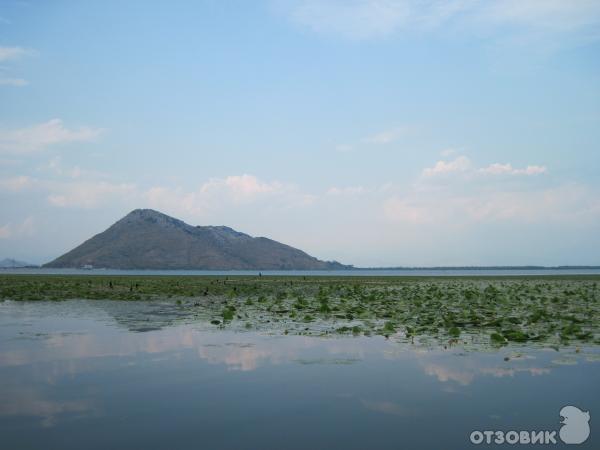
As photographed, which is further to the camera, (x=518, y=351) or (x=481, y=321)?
(x=481, y=321)

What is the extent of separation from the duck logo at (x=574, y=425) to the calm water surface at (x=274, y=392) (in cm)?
12

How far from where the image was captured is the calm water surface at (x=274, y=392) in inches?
259

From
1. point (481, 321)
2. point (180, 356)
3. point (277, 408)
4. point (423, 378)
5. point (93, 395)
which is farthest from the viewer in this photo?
point (481, 321)

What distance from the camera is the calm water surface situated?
6.57 meters

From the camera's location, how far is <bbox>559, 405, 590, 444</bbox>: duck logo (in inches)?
257

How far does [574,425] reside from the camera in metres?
6.94

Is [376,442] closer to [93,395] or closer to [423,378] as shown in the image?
[423,378]

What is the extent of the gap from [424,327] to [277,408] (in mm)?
10062

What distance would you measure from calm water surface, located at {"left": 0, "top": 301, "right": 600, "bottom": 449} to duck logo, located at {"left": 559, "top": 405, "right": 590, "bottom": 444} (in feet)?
0.39

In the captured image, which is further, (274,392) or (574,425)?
(274,392)

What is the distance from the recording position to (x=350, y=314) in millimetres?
20844

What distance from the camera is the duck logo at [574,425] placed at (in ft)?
21.5

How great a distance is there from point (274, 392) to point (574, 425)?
185 inches

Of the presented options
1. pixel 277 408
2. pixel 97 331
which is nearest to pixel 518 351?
pixel 277 408
